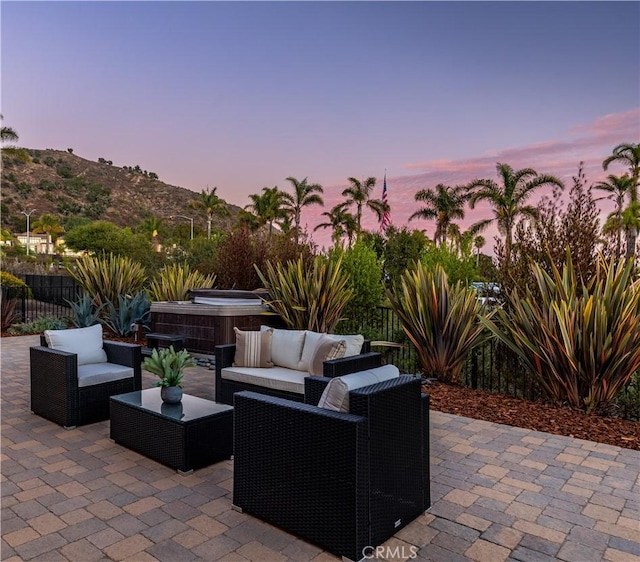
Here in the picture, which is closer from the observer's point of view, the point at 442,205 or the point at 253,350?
the point at 253,350

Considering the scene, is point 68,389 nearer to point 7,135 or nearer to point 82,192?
point 7,135

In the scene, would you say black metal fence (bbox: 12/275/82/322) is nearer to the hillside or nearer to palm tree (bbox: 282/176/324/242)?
palm tree (bbox: 282/176/324/242)

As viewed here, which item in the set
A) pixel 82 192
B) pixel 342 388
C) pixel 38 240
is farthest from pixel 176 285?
pixel 82 192

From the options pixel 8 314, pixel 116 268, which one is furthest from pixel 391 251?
pixel 8 314

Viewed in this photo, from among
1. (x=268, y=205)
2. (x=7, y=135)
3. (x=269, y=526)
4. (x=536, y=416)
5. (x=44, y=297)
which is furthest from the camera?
(x=268, y=205)

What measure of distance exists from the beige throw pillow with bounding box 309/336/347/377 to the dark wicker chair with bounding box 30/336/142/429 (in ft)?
5.66

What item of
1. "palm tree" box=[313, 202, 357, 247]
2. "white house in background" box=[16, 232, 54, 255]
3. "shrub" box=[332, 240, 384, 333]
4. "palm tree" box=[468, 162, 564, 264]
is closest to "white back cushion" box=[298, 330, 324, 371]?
"shrub" box=[332, 240, 384, 333]

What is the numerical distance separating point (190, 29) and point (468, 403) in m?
8.04

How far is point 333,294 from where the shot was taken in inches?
272

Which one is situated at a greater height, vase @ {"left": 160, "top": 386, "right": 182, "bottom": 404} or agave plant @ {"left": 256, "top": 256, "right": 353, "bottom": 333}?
agave plant @ {"left": 256, "top": 256, "right": 353, "bottom": 333}

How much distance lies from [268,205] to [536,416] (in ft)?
96.2

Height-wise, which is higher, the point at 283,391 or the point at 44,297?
the point at 44,297

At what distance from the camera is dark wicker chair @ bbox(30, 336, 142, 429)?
155 inches

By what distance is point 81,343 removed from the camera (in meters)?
4.46
